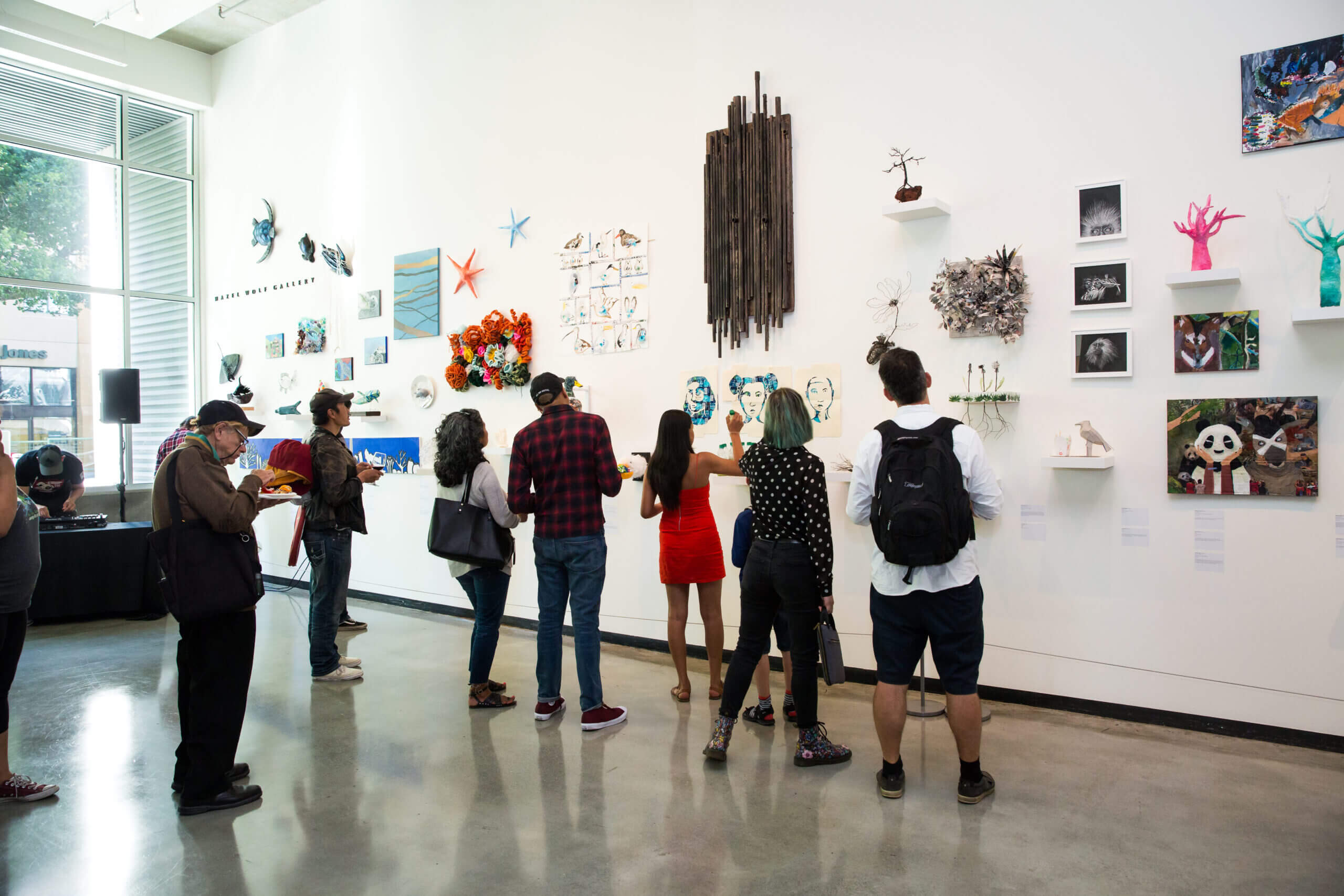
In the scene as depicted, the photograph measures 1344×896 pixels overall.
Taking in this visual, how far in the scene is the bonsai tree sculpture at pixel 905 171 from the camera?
14.0ft

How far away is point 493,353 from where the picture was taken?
6.11 meters

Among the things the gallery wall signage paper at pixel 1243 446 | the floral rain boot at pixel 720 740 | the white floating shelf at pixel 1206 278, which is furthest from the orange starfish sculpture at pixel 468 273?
the gallery wall signage paper at pixel 1243 446

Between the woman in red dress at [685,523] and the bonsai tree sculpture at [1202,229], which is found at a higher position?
the bonsai tree sculpture at [1202,229]

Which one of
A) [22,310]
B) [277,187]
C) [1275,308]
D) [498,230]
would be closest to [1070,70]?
[1275,308]

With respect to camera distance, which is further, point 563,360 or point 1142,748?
point 563,360

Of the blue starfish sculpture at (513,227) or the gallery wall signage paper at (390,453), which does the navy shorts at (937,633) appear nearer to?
the blue starfish sculpture at (513,227)

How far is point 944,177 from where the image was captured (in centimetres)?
432

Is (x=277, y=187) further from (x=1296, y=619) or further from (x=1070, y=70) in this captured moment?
(x=1296, y=619)

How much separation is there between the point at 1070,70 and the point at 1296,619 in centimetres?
262

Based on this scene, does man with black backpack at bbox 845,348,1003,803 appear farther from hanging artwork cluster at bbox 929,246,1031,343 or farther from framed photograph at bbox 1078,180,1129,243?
framed photograph at bbox 1078,180,1129,243

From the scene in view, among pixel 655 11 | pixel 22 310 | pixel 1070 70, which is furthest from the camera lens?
pixel 22 310

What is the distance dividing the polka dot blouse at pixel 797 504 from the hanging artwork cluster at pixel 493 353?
3.09 m

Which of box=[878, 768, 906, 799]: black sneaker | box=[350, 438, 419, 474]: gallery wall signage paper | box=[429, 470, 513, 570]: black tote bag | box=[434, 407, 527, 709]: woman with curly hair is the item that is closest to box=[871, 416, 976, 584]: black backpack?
box=[878, 768, 906, 799]: black sneaker

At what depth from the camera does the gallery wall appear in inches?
142
